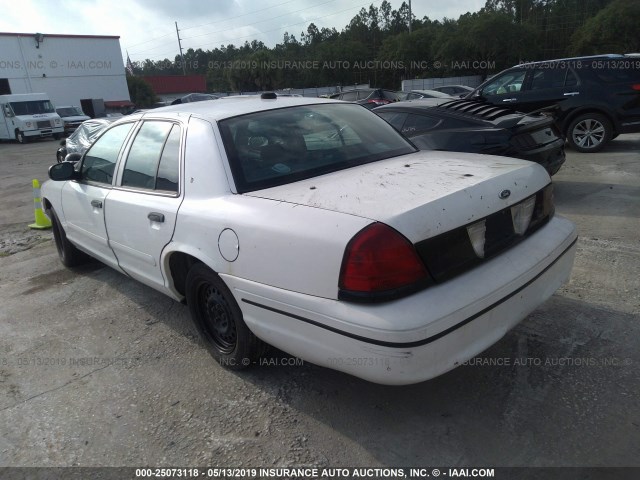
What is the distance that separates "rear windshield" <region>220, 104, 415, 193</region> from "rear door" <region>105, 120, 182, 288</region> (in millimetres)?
458

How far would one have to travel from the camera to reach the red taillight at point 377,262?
2.16 meters

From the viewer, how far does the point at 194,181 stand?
296cm

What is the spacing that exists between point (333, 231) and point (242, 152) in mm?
1001

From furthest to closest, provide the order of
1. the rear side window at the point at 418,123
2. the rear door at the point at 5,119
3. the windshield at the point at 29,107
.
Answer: the rear door at the point at 5,119, the windshield at the point at 29,107, the rear side window at the point at 418,123

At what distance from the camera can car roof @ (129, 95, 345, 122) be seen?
3.20 metres

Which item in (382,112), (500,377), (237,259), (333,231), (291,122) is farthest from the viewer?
(382,112)

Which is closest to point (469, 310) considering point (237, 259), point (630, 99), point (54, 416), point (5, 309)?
point (237, 259)

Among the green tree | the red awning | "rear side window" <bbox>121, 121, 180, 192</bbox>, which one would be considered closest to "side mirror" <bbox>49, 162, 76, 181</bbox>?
"rear side window" <bbox>121, 121, 180, 192</bbox>

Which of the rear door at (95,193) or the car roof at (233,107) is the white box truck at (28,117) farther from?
the car roof at (233,107)

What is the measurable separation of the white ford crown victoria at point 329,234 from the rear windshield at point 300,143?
0.04 feet

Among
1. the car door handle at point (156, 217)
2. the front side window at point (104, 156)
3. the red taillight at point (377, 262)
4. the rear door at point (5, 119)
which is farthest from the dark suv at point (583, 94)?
the rear door at point (5, 119)

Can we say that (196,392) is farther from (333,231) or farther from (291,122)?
(291,122)

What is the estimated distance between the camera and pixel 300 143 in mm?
3164

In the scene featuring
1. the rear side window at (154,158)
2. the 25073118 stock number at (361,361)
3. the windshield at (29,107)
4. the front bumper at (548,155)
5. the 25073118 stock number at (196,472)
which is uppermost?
the windshield at (29,107)
